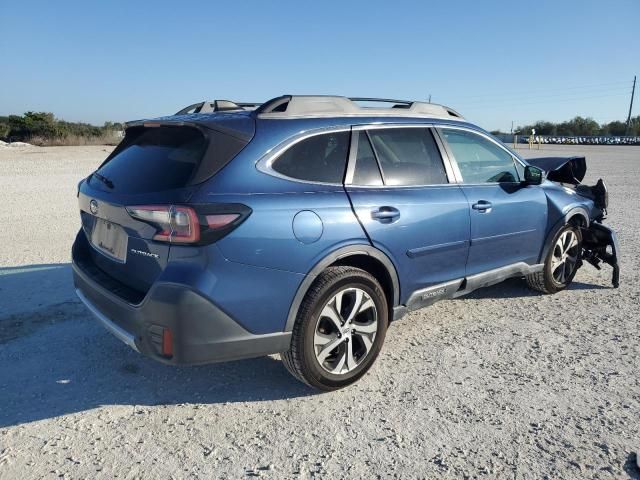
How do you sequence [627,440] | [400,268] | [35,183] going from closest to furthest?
[627,440] → [400,268] → [35,183]

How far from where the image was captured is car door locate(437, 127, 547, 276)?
164 inches

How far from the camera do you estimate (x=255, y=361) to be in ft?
12.3

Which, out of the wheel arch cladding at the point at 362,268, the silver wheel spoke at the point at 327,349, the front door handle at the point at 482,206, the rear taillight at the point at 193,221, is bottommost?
the silver wheel spoke at the point at 327,349

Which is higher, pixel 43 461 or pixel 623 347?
pixel 623 347

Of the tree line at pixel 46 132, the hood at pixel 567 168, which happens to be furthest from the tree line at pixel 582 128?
the hood at pixel 567 168

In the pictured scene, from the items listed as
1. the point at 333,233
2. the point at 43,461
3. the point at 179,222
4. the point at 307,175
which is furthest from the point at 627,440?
the point at 43,461

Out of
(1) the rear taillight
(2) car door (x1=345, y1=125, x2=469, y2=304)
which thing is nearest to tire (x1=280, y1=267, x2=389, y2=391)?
(2) car door (x1=345, y1=125, x2=469, y2=304)

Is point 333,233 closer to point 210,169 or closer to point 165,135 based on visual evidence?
point 210,169

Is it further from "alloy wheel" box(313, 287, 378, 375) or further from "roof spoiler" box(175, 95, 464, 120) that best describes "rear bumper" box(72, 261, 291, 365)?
"roof spoiler" box(175, 95, 464, 120)

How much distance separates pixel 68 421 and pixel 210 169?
65.6 inches

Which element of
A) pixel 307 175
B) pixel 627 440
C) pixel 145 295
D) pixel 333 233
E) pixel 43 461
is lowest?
pixel 43 461

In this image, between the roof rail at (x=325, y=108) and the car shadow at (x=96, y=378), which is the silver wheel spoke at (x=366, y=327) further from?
the roof rail at (x=325, y=108)

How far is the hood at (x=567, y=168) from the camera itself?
→ 232 inches

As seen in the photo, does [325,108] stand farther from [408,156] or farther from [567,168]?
[567,168]
